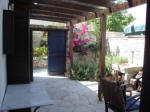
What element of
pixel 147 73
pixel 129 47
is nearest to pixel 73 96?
pixel 129 47

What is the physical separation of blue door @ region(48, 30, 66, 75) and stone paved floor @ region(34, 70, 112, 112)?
1.06 m

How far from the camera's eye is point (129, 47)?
668 centimetres

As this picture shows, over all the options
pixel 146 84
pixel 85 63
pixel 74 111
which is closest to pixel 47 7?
pixel 74 111

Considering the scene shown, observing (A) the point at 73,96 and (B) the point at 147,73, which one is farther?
(A) the point at 73,96

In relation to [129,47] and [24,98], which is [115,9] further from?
[129,47]

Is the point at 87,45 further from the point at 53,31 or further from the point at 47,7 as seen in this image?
the point at 47,7

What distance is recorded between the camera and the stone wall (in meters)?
6.16

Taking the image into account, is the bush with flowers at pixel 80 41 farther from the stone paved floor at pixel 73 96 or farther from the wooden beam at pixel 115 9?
the wooden beam at pixel 115 9

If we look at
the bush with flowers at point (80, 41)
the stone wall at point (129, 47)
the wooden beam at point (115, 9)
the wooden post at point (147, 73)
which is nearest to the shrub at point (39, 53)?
the bush with flowers at point (80, 41)

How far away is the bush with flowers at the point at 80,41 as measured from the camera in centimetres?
700

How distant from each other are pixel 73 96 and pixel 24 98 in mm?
2532

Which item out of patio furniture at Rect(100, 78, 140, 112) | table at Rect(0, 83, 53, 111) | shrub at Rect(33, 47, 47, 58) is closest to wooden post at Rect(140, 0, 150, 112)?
table at Rect(0, 83, 53, 111)

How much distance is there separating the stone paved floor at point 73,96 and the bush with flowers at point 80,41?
159cm

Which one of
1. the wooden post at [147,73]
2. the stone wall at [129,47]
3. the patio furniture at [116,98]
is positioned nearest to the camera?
the wooden post at [147,73]
